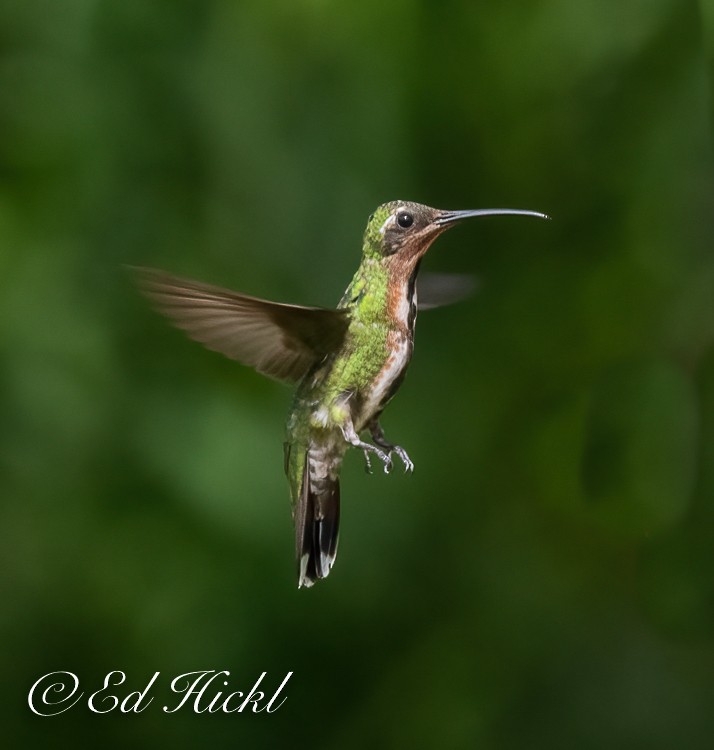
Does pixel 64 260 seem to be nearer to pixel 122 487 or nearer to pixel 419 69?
pixel 122 487

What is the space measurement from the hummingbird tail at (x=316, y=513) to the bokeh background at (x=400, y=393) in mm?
1256

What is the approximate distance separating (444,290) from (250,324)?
1.52 feet

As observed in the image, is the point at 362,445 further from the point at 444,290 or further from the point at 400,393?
the point at 400,393

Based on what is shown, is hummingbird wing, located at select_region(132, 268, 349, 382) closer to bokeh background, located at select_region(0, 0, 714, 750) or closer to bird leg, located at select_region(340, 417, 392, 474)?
bird leg, located at select_region(340, 417, 392, 474)

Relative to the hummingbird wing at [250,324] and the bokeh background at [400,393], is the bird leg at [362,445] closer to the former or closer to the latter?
the hummingbird wing at [250,324]

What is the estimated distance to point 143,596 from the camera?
3016mm

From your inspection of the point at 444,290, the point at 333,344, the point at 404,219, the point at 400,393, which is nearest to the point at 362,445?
the point at 333,344

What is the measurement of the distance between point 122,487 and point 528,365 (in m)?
1.17

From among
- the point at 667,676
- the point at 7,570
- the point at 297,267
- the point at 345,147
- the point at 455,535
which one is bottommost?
the point at 667,676

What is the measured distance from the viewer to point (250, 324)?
1.51m

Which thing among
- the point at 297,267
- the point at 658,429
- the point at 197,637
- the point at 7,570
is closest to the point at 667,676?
the point at 658,429

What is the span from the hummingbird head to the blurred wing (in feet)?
1.00

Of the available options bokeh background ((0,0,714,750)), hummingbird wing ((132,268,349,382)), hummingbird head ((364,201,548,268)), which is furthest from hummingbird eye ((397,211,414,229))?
bokeh background ((0,0,714,750))

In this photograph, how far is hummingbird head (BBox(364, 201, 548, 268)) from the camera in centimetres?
146
